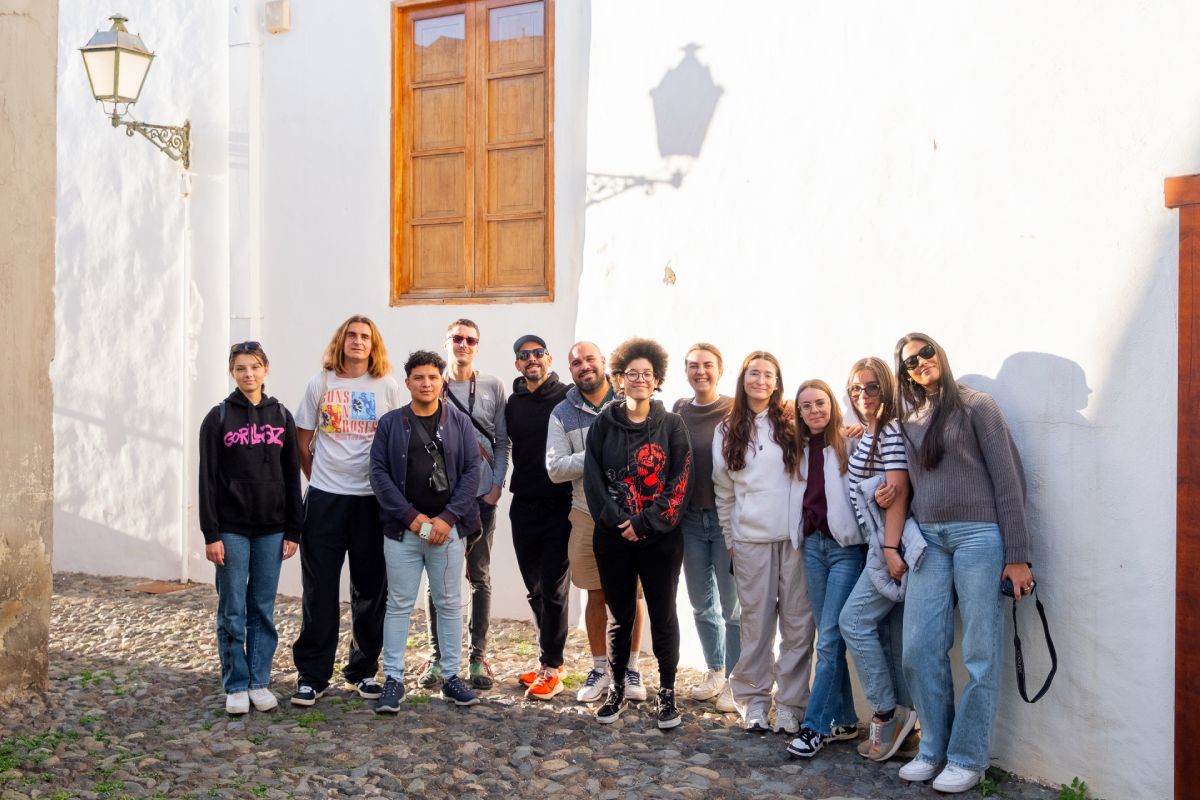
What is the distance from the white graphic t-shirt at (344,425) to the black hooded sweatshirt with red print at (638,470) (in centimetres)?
115

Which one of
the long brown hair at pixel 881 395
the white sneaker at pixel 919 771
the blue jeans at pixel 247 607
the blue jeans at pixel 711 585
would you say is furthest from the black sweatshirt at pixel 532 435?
the white sneaker at pixel 919 771

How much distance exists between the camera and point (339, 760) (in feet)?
17.4

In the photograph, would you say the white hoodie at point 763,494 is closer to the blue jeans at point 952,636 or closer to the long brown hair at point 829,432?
the long brown hair at point 829,432

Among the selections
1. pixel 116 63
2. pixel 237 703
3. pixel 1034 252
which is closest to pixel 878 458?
pixel 1034 252

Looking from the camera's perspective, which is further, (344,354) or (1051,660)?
(344,354)

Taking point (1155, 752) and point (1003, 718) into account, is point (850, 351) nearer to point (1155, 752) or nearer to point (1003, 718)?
point (1003, 718)

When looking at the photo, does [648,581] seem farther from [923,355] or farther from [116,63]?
[116,63]

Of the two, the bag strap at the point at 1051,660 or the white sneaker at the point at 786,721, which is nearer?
the bag strap at the point at 1051,660

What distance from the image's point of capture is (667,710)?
5.82 metres

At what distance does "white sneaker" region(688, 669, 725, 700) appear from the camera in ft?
20.5

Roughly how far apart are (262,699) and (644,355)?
2429 mm

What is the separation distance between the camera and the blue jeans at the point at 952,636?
4812 mm

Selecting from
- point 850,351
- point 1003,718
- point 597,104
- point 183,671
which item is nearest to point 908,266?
point 850,351

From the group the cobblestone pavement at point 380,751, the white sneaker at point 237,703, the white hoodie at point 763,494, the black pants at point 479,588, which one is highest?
the white hoodie at point 763,494
